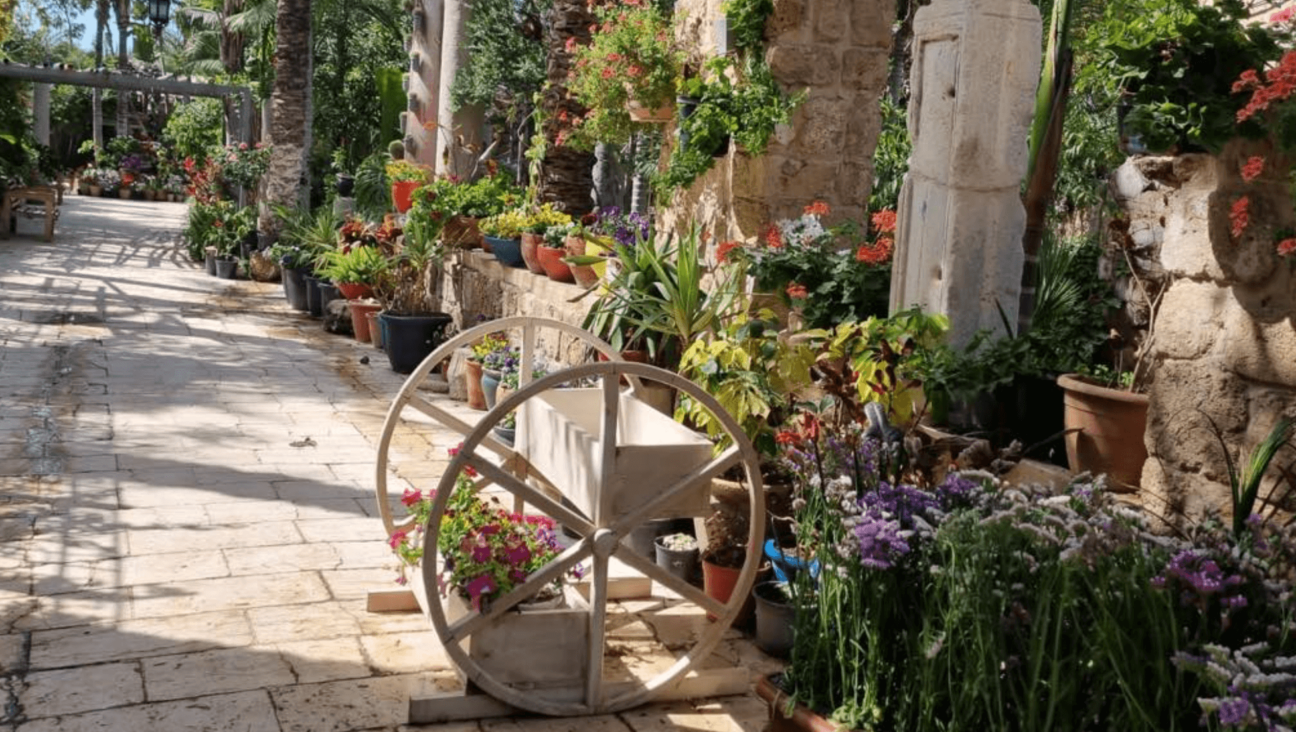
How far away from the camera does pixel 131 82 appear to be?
69.1 ft

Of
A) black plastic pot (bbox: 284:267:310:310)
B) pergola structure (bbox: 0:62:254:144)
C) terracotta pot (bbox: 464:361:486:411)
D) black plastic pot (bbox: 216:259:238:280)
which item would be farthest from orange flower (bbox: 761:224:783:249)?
pergola structure (bbox: 0:62:254:144)

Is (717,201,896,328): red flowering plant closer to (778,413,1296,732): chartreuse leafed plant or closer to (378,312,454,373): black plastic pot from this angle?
(778,413,1296,732): chartreuse leafed plant

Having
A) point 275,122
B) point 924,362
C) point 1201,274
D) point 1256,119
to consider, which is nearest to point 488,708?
point 924,362

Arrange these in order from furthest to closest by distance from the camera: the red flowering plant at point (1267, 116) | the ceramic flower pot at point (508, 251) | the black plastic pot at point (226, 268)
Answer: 1. the black plastic pot at point (226, 268)
2. the ceramic flower pot at point (508, 251)
3. the red flowering plant at point (1267, 116)

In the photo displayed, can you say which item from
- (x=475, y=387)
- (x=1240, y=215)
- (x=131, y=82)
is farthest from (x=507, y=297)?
(x=131, y=82)

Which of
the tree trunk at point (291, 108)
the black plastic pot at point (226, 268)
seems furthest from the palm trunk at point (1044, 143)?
the black plastic pot at point (226, 268)

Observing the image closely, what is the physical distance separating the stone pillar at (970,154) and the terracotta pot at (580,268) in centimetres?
287

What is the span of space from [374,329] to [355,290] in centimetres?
53

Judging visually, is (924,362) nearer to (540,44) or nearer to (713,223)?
(713,223)

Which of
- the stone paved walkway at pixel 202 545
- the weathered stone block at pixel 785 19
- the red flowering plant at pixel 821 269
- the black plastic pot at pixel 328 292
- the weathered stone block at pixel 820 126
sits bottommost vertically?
the stone paved walkway at pixel 202 545

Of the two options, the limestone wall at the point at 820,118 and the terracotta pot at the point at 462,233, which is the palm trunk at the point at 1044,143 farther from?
the terracotta pot at the point at 462,233

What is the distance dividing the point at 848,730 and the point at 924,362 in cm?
211

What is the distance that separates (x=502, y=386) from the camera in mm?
7285

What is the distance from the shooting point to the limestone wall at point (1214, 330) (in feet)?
10.9
